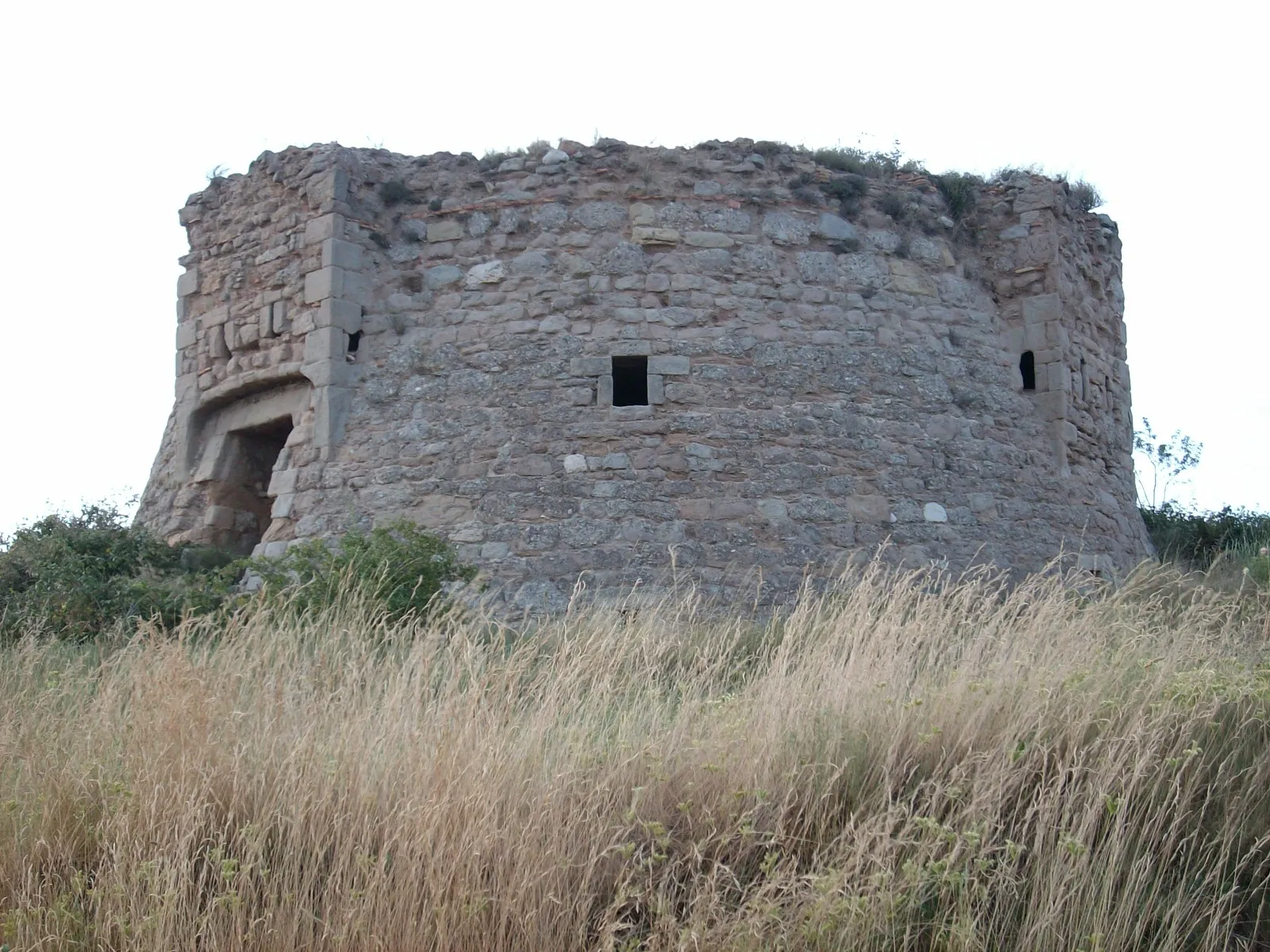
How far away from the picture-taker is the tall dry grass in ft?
12.2

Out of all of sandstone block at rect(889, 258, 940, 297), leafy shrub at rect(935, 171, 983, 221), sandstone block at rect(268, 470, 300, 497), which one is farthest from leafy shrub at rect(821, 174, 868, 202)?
sandstone block at rect(268, 470, 300, 497)

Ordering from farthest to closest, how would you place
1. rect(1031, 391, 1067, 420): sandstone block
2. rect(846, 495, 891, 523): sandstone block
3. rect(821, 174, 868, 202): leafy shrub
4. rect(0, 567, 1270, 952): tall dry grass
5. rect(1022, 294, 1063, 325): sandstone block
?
rect(1022, 294, 1063, 325): sandstone block → rect(1031, 391, 1067, 420): sandstone block → rect(821, 174, 868, 202): leafy shrub → rect(846, 495, 891, 523): sandstone block → rect(0, 567, 1270, 952): tall dry grass

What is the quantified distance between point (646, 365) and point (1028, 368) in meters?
3.31

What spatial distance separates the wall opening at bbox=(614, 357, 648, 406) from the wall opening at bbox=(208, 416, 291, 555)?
285 cm

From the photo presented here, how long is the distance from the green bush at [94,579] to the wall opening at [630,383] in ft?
9.91

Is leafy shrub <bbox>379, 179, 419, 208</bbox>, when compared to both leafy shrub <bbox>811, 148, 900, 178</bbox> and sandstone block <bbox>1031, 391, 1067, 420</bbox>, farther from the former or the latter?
sandstone block <bbox>1031, 391, 1067, 420</bbox>

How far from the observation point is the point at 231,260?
409 inches

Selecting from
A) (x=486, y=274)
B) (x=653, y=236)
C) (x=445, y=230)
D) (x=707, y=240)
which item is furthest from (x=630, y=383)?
(x=445, y=230)

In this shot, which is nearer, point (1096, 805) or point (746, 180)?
point (1096, 805)

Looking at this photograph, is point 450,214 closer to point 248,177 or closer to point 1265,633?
point 248,177

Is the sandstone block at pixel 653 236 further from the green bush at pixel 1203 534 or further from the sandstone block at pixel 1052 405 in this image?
the green bush at pixel 1203 534

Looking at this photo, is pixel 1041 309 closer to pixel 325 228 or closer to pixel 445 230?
pixel 445 230

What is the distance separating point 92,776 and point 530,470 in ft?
15.6

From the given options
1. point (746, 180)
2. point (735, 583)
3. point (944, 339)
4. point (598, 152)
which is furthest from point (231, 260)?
point (944, 339)
